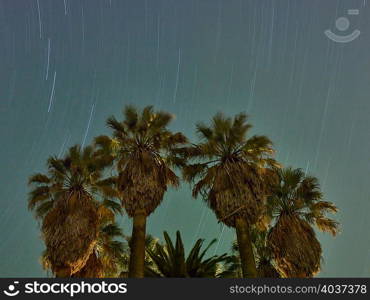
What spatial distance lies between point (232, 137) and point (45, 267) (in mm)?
11697

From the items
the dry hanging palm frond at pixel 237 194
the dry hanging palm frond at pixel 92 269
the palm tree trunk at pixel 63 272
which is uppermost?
the dry hanging palm frond at pixel 237 194

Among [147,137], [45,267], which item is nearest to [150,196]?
[147,137]

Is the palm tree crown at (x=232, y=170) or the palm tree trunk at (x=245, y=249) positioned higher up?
the palm tree crown at (x=232, y=170)

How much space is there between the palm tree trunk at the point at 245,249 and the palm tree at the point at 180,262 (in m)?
4.65

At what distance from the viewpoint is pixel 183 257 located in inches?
765

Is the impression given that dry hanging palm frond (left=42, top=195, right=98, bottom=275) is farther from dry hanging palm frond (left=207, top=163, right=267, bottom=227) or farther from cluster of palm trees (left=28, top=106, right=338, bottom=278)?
dry hanging palm frond (left=207, top=163, right=267, bottom=227)

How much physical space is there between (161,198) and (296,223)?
7046mm

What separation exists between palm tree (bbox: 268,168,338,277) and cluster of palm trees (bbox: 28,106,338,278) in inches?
2.0

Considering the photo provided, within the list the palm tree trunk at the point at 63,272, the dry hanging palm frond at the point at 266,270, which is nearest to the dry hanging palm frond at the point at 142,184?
the palm tree trunk at the point at 63,272

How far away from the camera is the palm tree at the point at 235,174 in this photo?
53.7 ft

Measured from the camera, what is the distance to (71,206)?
1644 cm

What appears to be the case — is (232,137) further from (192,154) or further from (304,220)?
(304,220)

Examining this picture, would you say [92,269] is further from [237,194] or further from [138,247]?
[237,194]

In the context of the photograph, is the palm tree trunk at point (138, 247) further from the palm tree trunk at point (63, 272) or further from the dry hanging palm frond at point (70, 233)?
the palm tree trunk at point (63, 272)
